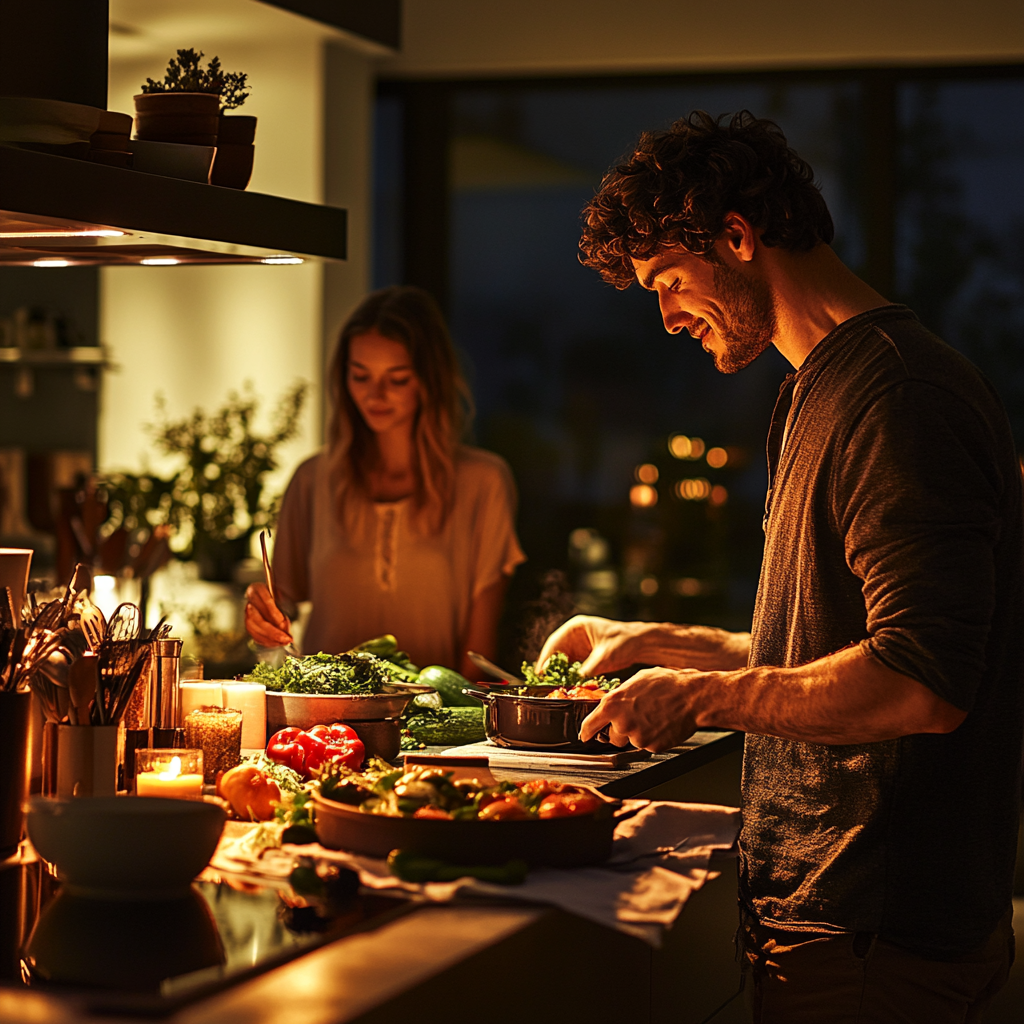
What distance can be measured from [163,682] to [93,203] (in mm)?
640

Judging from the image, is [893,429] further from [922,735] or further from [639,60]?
[639,60]

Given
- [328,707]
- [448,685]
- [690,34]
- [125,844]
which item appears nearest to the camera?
[125,844]

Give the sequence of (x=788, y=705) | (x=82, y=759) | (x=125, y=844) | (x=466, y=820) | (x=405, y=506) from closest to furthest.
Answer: (x=125, y=844) → (x=466, y=820) → (x=788, y=705) → (x=82, y=759) → (x=405, y=506)

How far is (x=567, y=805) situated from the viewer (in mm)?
1596

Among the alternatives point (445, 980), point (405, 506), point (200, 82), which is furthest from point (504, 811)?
point (405, 506)

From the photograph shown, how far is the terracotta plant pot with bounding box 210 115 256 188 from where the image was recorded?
2008 mm

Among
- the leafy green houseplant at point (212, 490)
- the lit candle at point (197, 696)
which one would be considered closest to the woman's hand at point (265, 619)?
the lit candle at point (197, 696)

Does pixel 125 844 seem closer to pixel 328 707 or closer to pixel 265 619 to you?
pixel 328 707

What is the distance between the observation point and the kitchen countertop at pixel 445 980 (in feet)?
3.84

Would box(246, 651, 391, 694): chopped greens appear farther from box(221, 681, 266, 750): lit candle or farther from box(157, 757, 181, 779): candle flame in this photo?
box(157, 757, 181, 779): candle flame

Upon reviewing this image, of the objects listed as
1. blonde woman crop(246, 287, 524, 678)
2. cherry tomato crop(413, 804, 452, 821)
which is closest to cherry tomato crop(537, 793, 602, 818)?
cherry tomato crop(413, 804, 452, 821)

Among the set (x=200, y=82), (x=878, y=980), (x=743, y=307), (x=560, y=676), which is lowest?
(x=878, y=980)

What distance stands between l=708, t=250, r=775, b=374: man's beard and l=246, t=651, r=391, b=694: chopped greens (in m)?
0.74

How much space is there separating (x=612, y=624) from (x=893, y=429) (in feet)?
2.64
